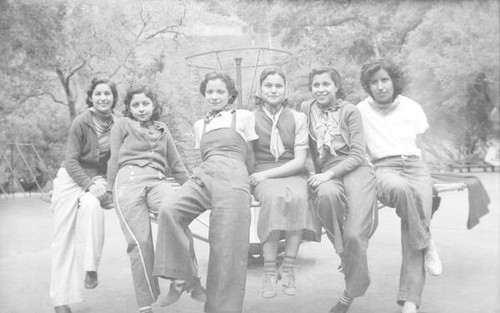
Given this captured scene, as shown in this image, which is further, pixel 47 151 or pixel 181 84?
pixel 47 151

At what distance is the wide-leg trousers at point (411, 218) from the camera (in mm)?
2111

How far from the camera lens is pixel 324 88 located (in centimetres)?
224

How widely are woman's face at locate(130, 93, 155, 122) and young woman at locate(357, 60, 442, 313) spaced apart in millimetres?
963

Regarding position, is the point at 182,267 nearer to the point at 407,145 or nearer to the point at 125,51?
the point at 407,145

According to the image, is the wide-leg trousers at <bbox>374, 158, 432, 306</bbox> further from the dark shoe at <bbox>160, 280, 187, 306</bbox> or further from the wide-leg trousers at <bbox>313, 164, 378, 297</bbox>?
the dark shoe at <bbox>160, 280, 187, 306</bbox>

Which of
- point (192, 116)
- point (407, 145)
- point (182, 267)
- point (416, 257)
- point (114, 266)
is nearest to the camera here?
point (182, 267)

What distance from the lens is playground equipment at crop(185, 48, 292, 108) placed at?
2971 mm

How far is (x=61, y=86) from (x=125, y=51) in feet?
1.51

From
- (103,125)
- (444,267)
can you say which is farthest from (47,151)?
(444,267)

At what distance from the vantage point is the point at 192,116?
2783 mm

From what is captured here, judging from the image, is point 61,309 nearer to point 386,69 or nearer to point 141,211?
point 141,211

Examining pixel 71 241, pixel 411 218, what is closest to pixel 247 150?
pixel 411 218

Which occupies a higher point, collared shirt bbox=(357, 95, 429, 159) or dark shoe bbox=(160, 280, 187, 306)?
collared shirt bbox=(357, 95, 429, 159)

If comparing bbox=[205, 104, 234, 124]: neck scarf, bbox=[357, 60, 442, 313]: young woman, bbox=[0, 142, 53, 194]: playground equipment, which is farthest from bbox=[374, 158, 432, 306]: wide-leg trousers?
bbox=[0, 142, 53, 194]: playground equipment
